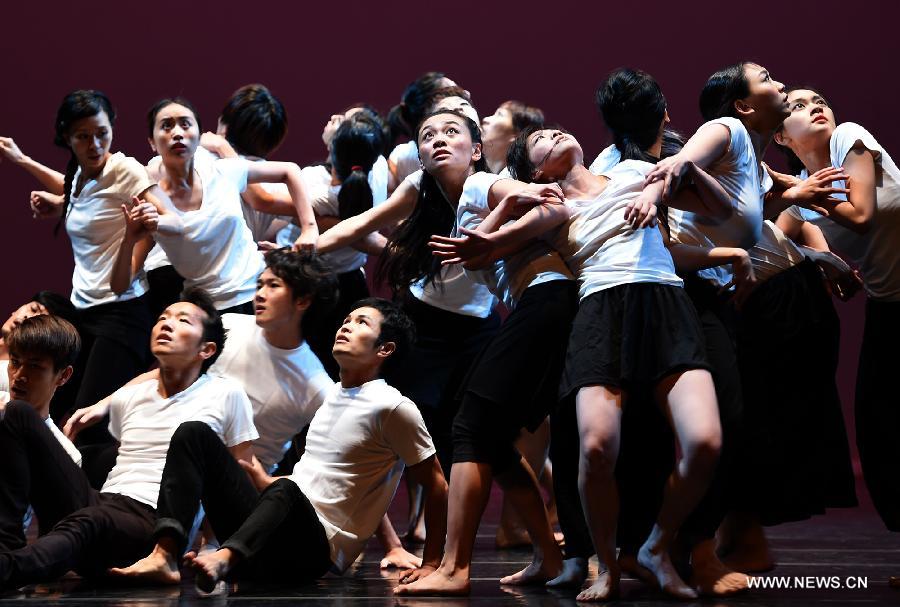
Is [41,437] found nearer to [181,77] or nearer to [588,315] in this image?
[588,315]

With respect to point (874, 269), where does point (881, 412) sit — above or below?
below

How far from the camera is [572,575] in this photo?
2635 mm

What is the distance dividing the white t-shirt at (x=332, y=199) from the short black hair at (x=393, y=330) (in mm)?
620

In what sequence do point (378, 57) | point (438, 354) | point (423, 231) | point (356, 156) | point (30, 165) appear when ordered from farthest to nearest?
point (378, 57) → point (30, 165) → point (356, 156) → point (438, 354) → point (423, 231)

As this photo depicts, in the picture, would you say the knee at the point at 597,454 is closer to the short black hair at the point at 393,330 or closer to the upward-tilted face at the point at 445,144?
the short black hair at the point at 393,330

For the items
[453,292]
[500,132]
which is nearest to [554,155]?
[453,292]

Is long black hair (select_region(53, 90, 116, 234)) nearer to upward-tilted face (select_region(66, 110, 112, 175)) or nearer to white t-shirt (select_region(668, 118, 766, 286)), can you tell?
upward-tilted face (select_region(66, 110, 112, 175))

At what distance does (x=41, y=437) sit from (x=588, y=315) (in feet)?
4.24

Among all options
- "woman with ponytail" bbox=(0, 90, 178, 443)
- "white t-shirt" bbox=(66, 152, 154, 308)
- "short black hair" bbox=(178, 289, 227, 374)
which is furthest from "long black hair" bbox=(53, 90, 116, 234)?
"short black hair" bbox=(178, 289, 227, 374)

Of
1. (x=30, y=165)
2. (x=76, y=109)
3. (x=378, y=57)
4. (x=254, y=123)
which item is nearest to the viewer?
(x=76, y=109)

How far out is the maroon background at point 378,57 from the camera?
5.25 m

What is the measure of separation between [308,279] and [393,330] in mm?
496

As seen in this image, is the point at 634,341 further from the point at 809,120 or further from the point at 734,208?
the point at 809,120

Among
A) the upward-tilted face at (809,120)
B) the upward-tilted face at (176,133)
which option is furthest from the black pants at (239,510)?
the upward-tilted face at (809,120)
